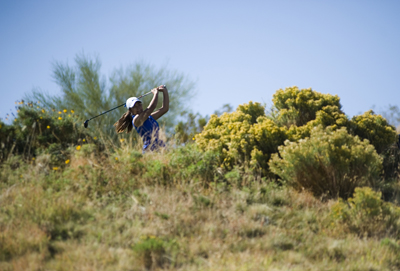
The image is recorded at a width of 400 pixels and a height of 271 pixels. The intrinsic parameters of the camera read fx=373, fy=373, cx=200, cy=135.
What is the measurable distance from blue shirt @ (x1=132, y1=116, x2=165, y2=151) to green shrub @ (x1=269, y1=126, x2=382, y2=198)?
2520mm

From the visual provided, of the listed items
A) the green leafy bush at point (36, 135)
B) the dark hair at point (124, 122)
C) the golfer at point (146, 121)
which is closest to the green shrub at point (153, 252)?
the golfer at point (146, 121)

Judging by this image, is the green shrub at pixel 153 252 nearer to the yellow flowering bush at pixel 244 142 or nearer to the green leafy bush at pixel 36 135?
the yellow flowering bush at pixel 244 142

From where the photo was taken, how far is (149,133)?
26.3 ft

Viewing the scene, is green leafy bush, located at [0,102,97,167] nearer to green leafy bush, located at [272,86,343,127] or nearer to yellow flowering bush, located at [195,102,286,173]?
yellow flowering bush, located at [195,102,286,173]

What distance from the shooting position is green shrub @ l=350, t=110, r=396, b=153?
29.3 feet

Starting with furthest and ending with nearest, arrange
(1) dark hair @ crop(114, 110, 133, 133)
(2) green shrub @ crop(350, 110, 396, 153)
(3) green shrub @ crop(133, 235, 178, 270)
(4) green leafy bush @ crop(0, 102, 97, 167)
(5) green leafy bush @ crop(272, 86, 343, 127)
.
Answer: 1. (2) green shrub @ crop(350, 110, 396, 153)
2. (5) green leafy bush @ crop(272, 86, 343, 127)
3. (1) dark hair @ crop(114, 110, 133, 133)
4. (4) green leafy bush @ crop(0, 102, 97, 167)
5. (3) green shrub @ crop(133, 235, 178, 270)

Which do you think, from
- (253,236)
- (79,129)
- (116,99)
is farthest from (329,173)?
(116,99)

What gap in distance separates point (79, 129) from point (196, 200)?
473cm

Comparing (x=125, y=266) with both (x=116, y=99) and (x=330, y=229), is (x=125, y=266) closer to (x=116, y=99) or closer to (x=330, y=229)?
(x=330, y=229)

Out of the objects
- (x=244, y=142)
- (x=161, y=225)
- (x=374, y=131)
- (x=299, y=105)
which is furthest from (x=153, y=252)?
(x=374, y=131)

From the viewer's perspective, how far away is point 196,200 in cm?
575

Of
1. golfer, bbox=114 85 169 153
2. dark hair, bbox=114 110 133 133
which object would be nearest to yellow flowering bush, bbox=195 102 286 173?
golfer, bbox=114 85 169 153

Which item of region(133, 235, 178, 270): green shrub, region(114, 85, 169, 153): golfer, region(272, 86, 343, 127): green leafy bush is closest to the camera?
region(133, 235, 178, 270): green shrub

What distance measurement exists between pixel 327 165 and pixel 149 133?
3680 millimetres
